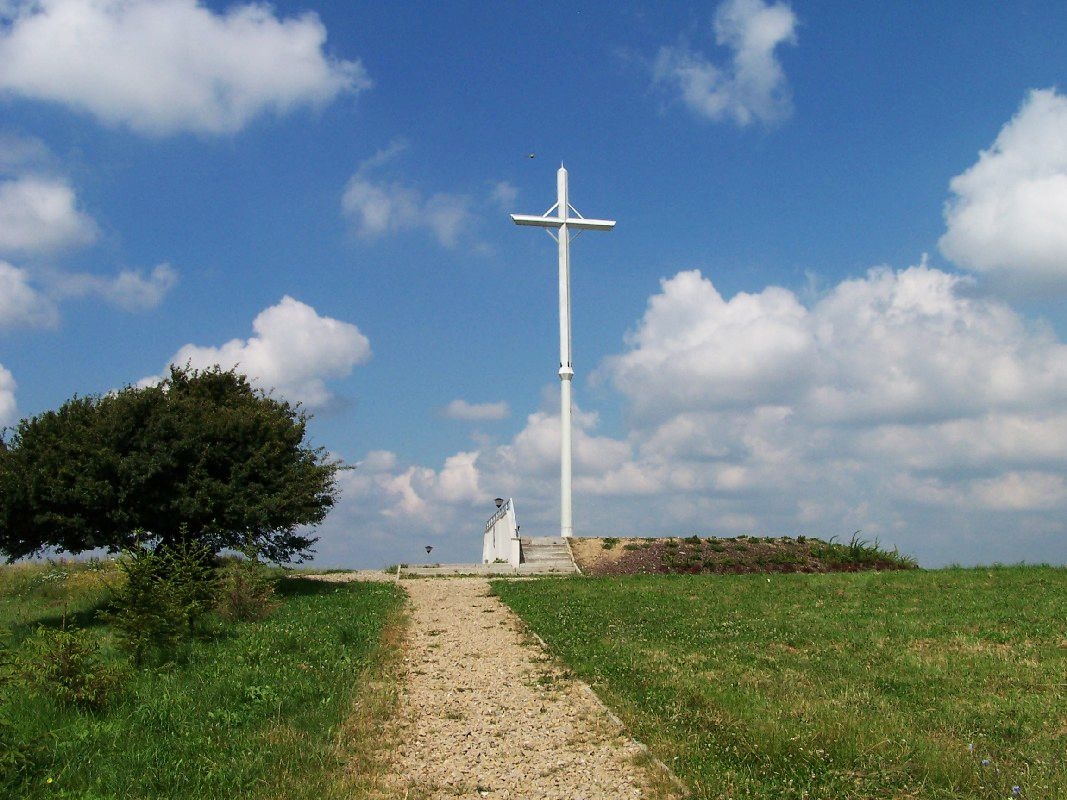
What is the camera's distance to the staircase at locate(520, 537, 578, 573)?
94.6ft

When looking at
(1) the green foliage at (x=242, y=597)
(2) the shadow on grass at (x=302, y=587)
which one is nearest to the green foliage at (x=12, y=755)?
(1) the green foliage at (x=242, y=597)

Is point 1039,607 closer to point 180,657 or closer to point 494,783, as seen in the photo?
point 494,783

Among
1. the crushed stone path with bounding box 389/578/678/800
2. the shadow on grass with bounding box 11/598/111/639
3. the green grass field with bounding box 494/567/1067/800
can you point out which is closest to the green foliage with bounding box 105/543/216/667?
the crushed stone path with bounding box 389/578/678/800

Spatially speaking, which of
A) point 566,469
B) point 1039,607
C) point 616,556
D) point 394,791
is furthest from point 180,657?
point 566,469

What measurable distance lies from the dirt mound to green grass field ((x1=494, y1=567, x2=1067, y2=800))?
7.05m

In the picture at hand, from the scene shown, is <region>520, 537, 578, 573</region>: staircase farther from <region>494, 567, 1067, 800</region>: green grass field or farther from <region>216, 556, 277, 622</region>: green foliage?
<region>216, 556, 277, 622</region>: green foliage

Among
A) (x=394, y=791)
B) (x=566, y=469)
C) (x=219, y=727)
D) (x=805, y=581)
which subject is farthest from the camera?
(x=566, y=469)

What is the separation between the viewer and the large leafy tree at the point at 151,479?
21062 millimetres

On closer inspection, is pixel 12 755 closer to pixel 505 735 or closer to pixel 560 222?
pixel 505 735

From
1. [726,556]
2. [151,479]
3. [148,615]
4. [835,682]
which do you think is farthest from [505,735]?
[726,556]

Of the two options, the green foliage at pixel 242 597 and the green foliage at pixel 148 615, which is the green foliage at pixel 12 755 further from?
the green foliage at pixel 242 597

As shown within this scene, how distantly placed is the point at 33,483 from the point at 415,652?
12.8 metres

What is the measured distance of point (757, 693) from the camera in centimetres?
1001

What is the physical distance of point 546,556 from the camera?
30.2 meters
